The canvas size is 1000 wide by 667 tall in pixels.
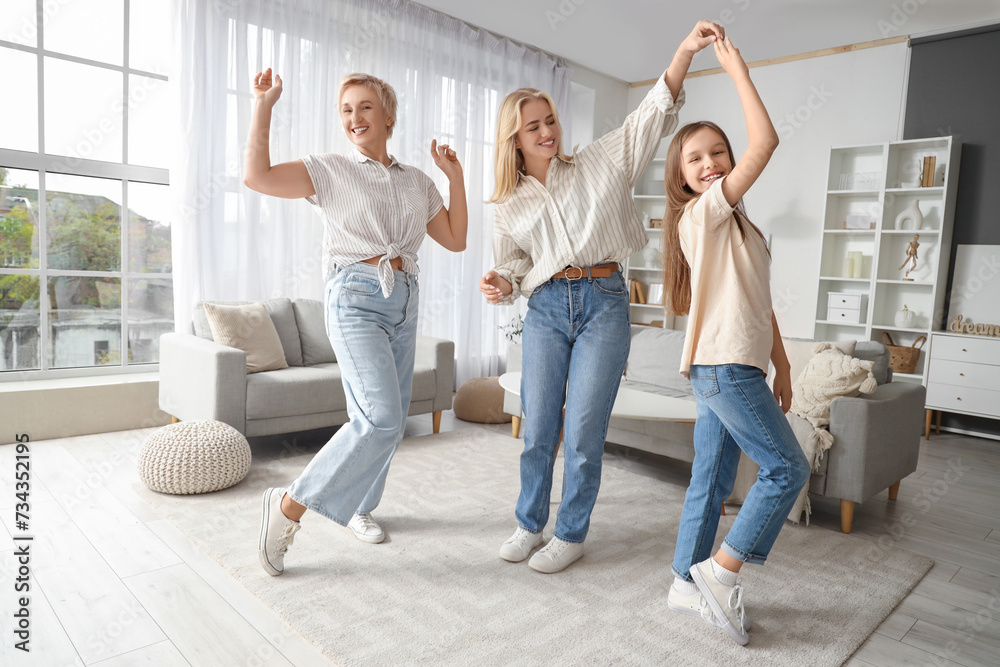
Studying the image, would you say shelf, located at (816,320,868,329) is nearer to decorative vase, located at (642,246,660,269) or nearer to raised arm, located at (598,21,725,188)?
decorative vase, located at (642,246,660,269)

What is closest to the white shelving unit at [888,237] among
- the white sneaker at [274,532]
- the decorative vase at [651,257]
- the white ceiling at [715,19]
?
the white ceiling at [715,19]

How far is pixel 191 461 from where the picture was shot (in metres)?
2.59

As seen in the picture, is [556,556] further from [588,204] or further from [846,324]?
[846,324]

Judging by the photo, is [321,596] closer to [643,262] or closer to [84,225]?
[84,225]

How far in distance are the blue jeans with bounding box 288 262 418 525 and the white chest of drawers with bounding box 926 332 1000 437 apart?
156 inches

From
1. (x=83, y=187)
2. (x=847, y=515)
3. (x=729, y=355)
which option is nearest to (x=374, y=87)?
(x=729, y=355)

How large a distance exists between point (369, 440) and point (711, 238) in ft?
3.44

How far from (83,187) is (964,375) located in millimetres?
5430

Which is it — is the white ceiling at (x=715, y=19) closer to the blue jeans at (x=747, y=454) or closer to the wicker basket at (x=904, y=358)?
the wicker basket at (x=904, y=358)

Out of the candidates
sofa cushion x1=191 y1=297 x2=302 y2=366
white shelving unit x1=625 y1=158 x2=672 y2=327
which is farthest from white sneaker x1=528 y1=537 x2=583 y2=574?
white shelving unit x1=625 y1=158 x2=672 y2=327

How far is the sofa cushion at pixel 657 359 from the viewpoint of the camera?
3.65m

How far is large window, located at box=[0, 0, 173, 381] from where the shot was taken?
3530 mm

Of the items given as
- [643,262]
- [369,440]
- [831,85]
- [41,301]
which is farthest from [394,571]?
[831,85]

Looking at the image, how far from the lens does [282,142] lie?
160 inches
